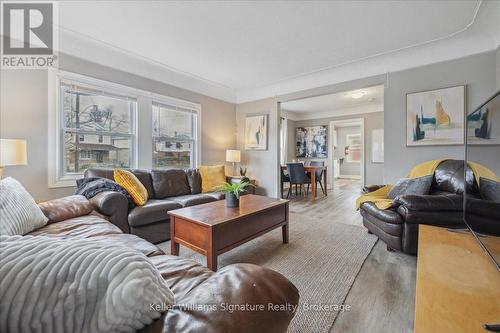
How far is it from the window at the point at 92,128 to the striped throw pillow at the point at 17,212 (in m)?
1.39

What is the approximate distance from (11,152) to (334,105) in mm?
6579

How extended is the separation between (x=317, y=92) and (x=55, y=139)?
3996 millimetres

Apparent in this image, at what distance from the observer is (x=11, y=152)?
210cm

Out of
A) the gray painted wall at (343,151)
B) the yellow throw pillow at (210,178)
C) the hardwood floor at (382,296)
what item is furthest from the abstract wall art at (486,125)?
the gray painted wall at (343,151)

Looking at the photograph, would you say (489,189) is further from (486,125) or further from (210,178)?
(210,178)

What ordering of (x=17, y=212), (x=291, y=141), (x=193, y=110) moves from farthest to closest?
(x=291, y=141)
(x=193, y=110)
(x=17, y=212)

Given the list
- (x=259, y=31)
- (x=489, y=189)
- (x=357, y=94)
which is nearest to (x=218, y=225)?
(x=489, y=189)

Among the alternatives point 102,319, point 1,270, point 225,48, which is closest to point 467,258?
point 102,319

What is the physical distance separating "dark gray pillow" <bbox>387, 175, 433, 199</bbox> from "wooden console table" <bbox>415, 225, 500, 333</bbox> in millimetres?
1368

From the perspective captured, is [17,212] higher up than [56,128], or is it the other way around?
[56,128]

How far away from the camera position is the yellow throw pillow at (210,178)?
3.75m

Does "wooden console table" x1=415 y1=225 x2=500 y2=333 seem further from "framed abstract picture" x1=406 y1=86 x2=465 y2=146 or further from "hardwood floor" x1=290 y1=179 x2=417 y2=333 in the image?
"framed abstract picture" x1=406 y1=86 x2=465 y2=146

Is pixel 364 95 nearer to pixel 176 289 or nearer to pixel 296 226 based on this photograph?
pixel 296 226

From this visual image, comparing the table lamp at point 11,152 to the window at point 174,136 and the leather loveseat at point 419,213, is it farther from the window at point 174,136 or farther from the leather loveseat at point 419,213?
the leather loveseat at point 419,213
